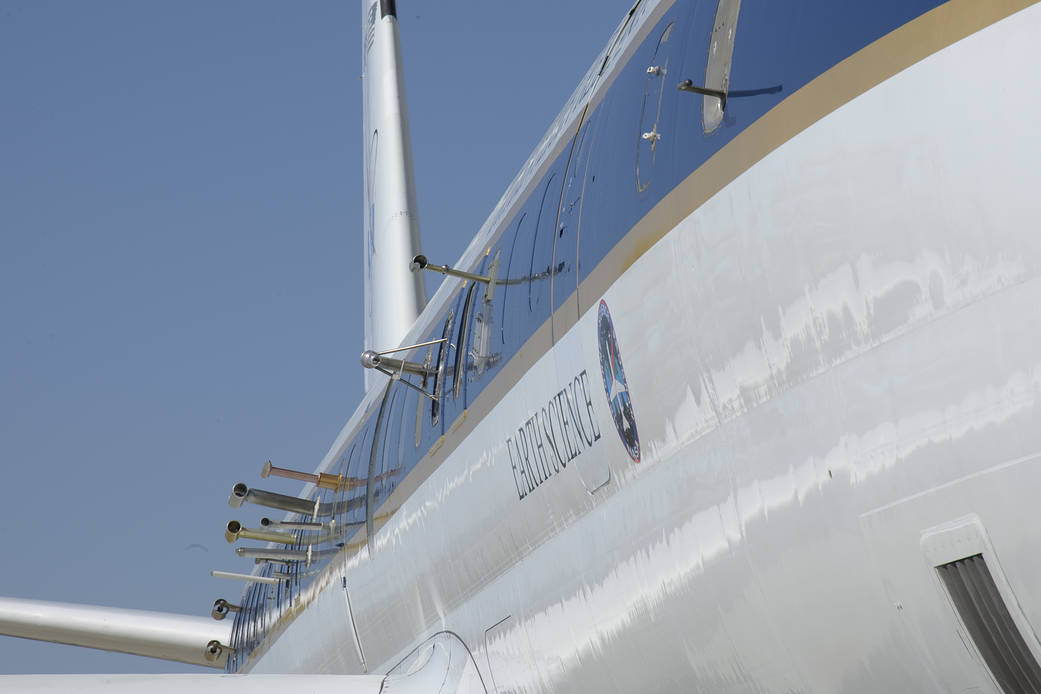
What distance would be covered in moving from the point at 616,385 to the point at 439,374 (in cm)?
255

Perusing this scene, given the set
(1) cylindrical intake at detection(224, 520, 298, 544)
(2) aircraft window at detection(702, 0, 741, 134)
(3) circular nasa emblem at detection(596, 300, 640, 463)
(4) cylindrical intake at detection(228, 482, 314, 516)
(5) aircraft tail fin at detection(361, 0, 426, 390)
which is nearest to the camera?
(2) aircraft window at detection(702, 0, 741, 134)

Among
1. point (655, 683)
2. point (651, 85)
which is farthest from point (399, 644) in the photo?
point (651, 85)

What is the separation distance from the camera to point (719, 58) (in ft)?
11.8

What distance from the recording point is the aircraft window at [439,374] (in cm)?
622

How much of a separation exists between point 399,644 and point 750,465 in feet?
11.7

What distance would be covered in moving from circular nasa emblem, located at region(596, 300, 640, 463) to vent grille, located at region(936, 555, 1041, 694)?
53.4 inches

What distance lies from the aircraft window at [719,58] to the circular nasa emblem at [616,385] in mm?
786

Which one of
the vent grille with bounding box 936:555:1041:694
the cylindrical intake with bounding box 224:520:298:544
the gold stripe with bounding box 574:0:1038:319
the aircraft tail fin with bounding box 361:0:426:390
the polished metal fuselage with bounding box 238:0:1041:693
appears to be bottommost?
the vent grille with bounding box 936:555:1041:694

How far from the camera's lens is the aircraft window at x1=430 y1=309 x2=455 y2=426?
622cm

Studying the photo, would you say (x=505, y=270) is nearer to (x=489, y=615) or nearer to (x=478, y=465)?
(x=478, y=465)

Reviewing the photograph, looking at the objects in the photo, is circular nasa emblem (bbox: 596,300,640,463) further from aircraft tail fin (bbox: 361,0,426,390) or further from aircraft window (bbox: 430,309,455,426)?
aircraft tail fin (bbox: 361,0,426,390)

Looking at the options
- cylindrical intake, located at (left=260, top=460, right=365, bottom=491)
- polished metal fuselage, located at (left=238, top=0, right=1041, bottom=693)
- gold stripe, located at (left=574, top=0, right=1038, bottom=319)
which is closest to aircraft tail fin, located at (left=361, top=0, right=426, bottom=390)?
cylindrical intake, located at (left=260, top=460, right=365, bottom=491)

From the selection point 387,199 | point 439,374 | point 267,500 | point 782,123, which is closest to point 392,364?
point 439,374

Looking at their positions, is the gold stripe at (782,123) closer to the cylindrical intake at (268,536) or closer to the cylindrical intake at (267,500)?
the cylindrical intake at (267,500)
